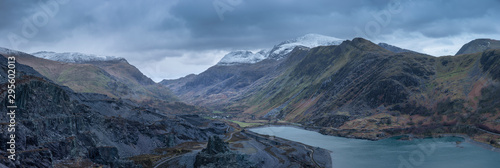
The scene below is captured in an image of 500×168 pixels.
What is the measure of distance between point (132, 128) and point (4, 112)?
51.1 metres

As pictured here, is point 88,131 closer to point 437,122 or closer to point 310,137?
point 310,137

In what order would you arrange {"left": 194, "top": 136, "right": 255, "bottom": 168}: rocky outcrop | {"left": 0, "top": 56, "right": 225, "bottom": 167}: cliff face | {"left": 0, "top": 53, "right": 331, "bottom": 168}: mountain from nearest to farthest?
1. {"left": 0, "top": 56, "right": 225, "bottom": 167}: cliff face
2. {"left": 0, "top": 53, "right": 331, "bottom": 168}: mountain
3. {"left": 194, "top": 136, "right": 255, "bottom": 168}: rocky outcrop

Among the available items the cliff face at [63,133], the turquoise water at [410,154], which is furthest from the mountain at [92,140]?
the turquoise water at [410,154]

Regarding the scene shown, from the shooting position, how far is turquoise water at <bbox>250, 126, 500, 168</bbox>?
104919mm

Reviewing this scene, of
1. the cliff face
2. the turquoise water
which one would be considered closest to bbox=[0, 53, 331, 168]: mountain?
the cliff face

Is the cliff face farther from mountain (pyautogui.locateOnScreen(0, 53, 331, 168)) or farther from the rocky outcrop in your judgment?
the rocky outcrop

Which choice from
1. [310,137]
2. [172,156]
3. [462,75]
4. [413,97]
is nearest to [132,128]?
[172,156]

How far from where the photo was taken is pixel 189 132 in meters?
146

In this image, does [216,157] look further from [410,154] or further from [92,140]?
[410,154]

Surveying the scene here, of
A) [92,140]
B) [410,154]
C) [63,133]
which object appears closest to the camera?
[63,133]

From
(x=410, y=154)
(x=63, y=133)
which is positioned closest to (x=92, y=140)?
(x=63, y=133)

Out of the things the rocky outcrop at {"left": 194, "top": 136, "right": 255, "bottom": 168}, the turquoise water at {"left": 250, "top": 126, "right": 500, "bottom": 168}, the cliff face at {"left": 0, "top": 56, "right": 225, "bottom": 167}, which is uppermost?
the cliff face at {"left": 0, "top": 56, "right": 225, "bottom": 167}

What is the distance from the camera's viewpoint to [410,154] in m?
121

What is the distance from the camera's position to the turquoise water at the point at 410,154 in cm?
10492
